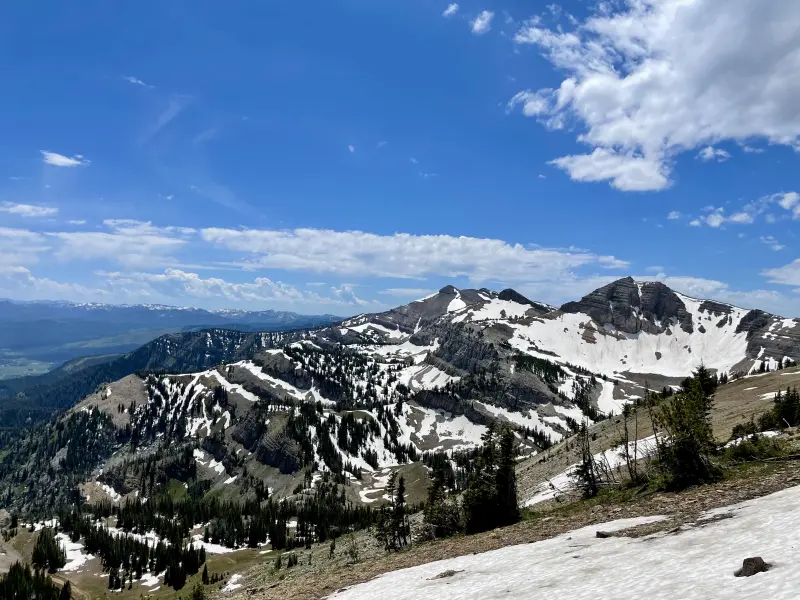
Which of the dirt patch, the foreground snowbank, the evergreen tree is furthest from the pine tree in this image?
the foreground snowbank

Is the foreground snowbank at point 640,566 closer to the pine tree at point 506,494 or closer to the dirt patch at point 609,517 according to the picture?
the dirt patch at point 609,517

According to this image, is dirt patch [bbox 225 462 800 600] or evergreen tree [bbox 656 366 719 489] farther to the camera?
evergreen tree [bbox 656 366 719 489]

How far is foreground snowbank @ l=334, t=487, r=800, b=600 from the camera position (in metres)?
14.0

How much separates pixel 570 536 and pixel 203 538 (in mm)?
214277

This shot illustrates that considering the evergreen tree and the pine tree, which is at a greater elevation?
the evergreen tree

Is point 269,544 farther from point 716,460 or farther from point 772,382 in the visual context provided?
point 716,460

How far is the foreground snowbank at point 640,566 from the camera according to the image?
14.0 meters

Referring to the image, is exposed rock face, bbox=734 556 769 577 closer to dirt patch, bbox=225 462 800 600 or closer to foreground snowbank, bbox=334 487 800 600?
foreground snowbank, bbox=334 487 800 600

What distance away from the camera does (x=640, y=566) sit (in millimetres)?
17391

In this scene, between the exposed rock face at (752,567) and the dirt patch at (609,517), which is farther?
the dirt patch at (609,517)

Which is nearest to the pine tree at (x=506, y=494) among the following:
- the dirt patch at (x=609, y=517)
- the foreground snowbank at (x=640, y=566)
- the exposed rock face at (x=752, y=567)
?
the dirt patch at (x=609, y=517)

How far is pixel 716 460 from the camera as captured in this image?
3403cm

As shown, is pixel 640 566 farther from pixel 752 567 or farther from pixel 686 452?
pixel 686 452

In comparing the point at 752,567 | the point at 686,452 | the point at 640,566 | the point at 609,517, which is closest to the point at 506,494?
the point at 609,517
